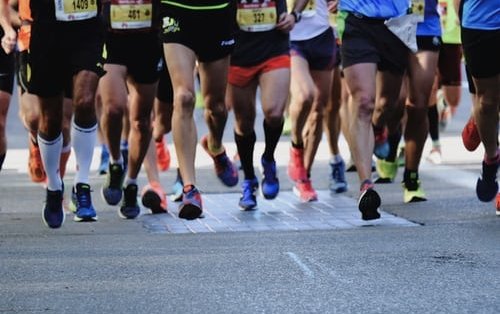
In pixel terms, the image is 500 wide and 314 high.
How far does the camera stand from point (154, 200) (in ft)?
35.4

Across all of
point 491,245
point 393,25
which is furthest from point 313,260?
point 393,25

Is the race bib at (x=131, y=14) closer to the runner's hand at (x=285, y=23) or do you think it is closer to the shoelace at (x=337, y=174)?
the runner's hand at (x=285, y=23)

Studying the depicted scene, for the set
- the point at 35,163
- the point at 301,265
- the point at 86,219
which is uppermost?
the point at 301,265

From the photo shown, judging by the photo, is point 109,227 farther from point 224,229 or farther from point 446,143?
point 446,143

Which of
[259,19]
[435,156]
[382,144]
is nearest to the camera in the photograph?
[259,19]

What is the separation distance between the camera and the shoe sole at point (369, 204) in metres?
9.36

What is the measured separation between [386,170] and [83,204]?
3.53 m

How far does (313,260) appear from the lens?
7.64 m

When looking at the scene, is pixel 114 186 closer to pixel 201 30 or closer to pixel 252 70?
pixel 252 70

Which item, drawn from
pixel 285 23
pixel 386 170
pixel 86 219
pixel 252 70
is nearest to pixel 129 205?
pixel 86 219

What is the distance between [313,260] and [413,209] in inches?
118

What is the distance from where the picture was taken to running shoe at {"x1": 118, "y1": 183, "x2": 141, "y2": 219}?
10539 mm

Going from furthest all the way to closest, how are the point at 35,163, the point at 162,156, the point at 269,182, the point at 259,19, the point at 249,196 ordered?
the point at 162,156 < the point at 35,163 < the point at 269,182 < the point at 249,196 < the point at 259,19

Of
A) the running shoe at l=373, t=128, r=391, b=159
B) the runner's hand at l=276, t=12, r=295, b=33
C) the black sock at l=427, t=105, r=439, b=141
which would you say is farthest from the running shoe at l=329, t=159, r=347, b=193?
the black sock at l=427, t=105, r=439, b=141
